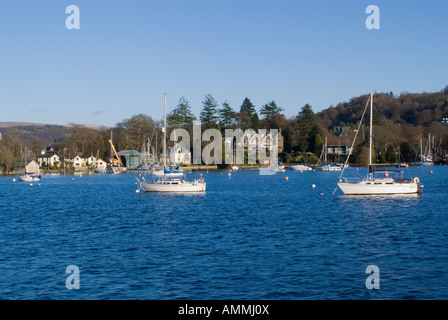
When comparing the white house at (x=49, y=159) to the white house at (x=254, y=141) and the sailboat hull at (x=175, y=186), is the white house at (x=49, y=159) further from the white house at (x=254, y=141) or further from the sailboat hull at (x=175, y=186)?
the sailboat hull at (x=175, y=186)

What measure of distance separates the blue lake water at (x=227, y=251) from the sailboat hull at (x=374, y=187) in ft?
14.5

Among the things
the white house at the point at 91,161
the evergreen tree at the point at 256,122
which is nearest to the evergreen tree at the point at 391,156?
the evergreen tree at the point at 256,122

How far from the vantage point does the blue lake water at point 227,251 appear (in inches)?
685

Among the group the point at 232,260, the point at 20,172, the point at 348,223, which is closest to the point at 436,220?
the point at 348,223

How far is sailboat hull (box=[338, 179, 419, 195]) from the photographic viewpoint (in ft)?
156

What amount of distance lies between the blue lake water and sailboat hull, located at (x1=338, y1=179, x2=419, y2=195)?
4.41 m

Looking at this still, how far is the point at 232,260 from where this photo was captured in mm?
21766

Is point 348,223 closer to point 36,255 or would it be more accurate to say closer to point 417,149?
point 36,255

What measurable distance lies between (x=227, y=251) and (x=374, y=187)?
27.9 metres

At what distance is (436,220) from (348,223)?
21.6 feet

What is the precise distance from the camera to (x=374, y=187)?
47.8m

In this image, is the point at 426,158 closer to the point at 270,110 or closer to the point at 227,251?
the point at 270,110

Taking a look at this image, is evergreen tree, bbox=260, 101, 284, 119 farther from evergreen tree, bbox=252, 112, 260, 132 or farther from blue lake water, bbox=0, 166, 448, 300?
blue lake water, bbox=0, 166, 448, 300

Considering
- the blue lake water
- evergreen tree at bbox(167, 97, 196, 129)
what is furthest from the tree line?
the blue lake water
